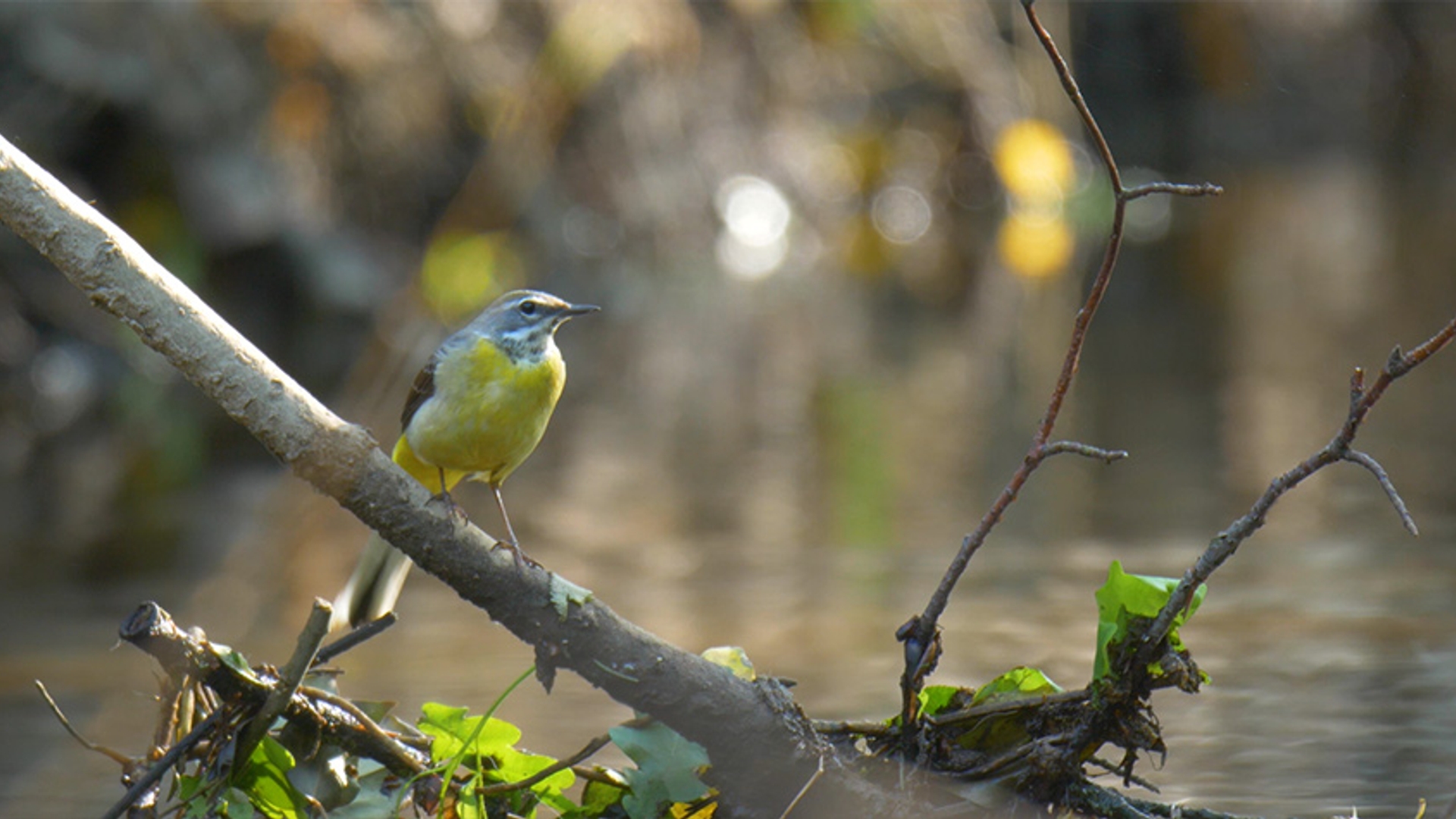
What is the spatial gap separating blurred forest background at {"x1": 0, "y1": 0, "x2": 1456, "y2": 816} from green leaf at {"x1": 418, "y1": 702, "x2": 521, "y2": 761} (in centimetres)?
94

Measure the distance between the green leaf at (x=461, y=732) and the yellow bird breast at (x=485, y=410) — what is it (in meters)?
0.68

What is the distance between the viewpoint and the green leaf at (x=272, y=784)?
326 cm

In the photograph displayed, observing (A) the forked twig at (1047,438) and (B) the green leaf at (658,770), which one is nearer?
(A) the forked twig at (1047,438)

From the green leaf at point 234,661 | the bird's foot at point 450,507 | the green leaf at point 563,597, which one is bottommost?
the green leaf at point 234,661

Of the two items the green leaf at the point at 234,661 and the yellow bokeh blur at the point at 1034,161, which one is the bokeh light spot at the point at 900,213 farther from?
the green leaf at the point at 234,661

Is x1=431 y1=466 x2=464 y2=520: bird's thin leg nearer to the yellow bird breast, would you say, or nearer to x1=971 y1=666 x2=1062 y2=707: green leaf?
the yellow bird breast

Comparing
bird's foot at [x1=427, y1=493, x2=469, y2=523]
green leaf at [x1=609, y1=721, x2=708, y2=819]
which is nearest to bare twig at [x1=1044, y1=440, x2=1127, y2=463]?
green leaf at [x1=609, y1=721, x2=708, y2=819]

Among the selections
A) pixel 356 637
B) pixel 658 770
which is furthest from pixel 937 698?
pixel 356 637

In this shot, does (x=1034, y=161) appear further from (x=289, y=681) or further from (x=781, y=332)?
(x=289, y=681)

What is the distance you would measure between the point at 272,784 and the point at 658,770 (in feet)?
2.34

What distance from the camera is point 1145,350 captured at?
11242 millimetres

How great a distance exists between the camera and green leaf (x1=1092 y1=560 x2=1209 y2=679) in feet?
10.2

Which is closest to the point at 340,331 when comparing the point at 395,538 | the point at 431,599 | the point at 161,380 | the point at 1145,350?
the point at 161,380

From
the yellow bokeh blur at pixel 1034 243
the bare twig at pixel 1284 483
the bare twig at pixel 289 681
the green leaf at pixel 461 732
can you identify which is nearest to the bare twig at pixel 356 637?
the bare twig at pixel 289 681
